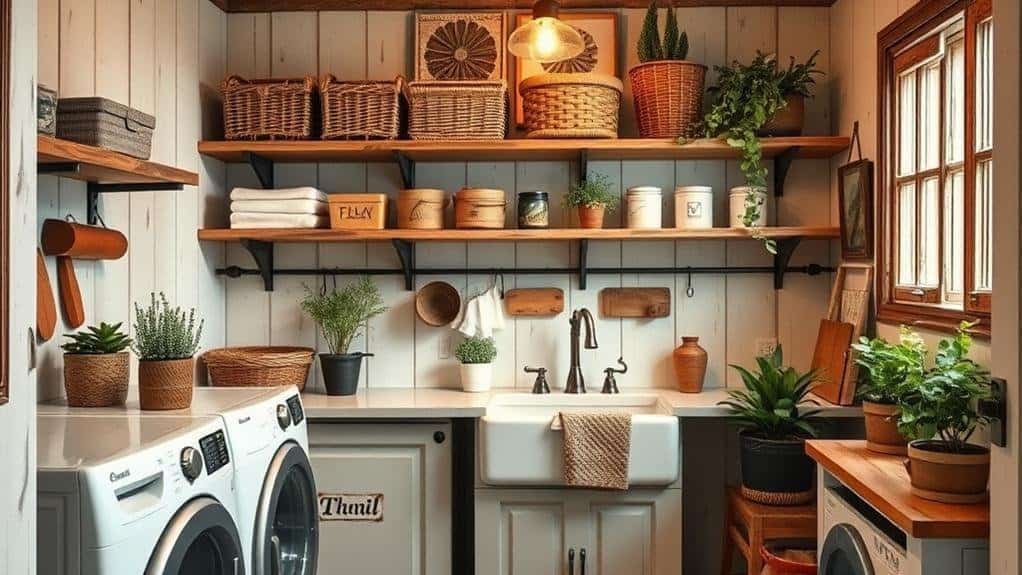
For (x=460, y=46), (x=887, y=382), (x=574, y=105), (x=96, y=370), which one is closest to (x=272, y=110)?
(x=460, y=46)

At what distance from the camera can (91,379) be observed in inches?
81.2

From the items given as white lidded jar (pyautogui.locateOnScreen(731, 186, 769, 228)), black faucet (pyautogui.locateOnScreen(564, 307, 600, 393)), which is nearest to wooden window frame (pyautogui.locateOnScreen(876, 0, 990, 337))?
white lidded jar (pyautogui.locateOnScreen(731, 186, 769, 228))

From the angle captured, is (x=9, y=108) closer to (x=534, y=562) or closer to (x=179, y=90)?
(x=179, y=90)

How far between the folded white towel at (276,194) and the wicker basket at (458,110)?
40 cm

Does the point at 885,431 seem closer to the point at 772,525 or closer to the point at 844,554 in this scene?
the point at 844,554

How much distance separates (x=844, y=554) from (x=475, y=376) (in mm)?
1474

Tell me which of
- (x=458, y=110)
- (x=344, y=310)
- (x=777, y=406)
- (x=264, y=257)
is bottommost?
(x=777, y=406)

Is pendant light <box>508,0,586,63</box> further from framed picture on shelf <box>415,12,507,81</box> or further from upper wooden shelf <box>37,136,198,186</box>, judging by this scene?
upper wooden shelf <box>37,136,198,186</box>

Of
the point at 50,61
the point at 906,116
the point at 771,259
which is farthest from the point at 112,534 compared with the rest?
the point at 771,259

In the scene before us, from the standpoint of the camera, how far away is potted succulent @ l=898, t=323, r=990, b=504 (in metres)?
1.72

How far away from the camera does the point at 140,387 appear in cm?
204

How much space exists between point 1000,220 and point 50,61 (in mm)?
2057

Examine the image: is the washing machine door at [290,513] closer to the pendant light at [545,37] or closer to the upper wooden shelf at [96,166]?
the upper wooden shelf at [96,166]

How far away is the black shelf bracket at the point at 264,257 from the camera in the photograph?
10.5ft
